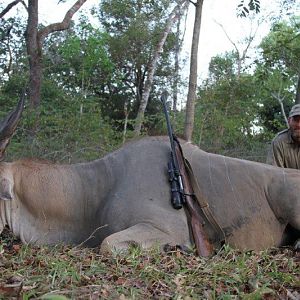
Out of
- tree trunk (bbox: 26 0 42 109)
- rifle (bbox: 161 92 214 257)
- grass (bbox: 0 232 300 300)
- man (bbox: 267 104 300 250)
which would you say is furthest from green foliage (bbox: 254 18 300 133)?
grass (bbox: 0 232 300 300)

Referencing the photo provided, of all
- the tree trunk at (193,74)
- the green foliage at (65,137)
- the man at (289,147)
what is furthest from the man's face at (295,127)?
the tree trunk at (193,74)

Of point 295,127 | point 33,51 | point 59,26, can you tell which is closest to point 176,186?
point 295,127

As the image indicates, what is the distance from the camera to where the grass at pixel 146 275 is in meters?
2.61

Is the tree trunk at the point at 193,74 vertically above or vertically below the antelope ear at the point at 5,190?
above

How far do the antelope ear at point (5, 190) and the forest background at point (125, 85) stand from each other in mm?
1367

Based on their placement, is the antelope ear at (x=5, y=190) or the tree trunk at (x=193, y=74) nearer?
the antelope ear at (x=5, y=190)

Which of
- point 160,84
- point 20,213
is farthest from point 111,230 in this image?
point 160,84

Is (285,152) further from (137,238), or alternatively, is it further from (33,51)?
(33,51)

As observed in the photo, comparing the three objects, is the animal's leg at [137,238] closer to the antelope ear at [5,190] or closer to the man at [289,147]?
the antelope ear at [5,190]

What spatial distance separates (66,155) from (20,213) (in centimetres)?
313

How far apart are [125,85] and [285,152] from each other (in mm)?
23438

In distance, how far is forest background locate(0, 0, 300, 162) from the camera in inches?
388

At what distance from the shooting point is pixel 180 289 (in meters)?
2.76

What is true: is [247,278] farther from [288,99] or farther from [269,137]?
[288,99]
